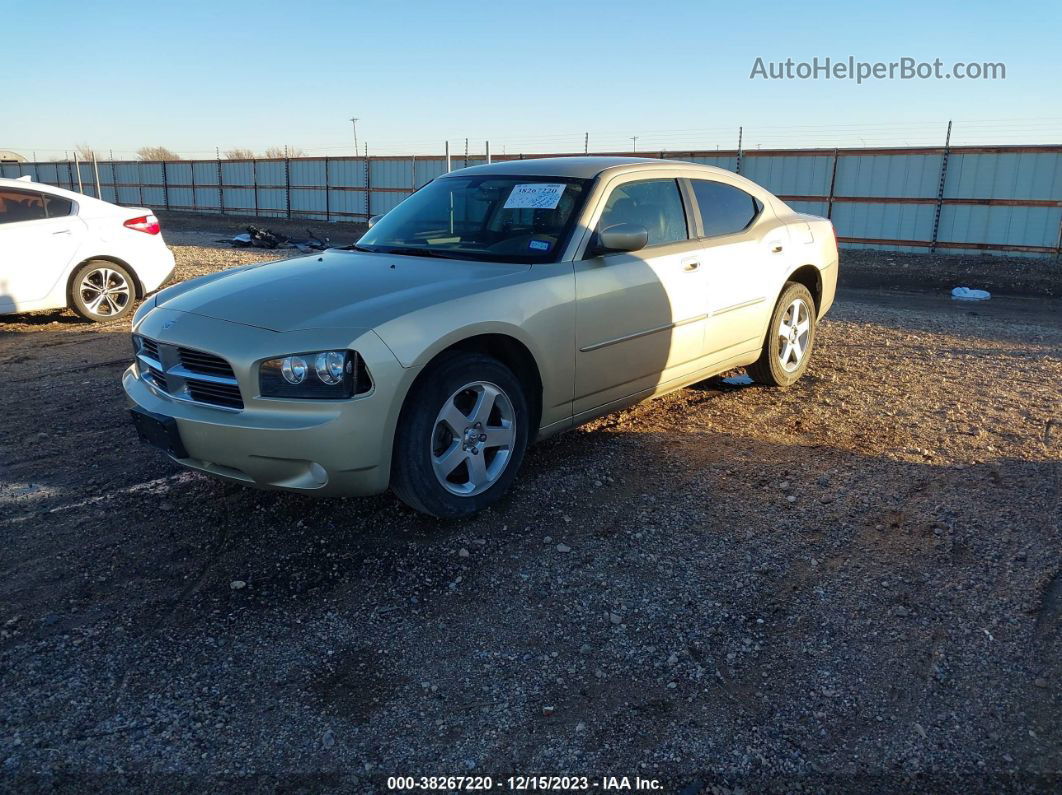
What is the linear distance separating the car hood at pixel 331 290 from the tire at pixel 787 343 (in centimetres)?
253

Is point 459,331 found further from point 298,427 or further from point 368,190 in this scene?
point 368,190

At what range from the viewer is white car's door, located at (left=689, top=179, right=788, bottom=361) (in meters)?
5.17

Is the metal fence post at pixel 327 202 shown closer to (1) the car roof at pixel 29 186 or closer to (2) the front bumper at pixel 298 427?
(1) the car roof at pixel 29 186

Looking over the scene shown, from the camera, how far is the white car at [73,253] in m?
8.10

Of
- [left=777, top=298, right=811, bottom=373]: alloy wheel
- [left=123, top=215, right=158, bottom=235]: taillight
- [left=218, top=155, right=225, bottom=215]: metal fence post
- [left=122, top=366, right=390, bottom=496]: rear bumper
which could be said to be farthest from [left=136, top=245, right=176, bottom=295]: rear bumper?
[left=218, top=155, right=225, bottom=215]: metal fence post

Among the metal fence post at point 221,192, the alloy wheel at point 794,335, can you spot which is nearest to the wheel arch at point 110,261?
the alloy wheel at point 794,335

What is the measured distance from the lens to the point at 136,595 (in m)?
3.26

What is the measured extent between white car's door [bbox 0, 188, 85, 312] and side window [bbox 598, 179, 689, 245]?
655 centimetres

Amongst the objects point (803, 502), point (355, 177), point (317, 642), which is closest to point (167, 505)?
point (317, 642)

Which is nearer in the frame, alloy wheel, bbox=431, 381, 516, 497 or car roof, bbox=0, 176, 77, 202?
alloy wheel, bbox=431, 381, 516, 497

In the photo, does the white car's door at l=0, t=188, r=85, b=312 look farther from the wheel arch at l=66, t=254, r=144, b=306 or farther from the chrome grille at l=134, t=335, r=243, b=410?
the chrome grille at l=134, t=335, r=243, b=410

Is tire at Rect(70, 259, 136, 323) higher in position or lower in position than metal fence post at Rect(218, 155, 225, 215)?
lower

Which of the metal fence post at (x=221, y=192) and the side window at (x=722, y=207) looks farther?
the metal fence post at (x=221, y=192)

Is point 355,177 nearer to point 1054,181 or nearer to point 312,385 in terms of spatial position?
point 1054,181
